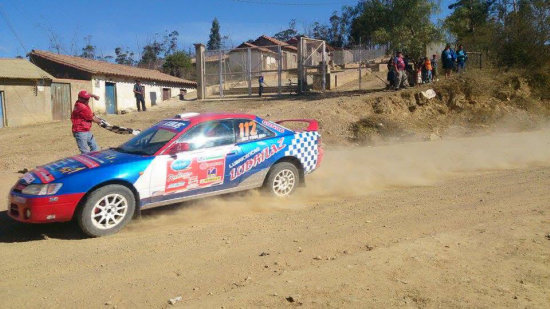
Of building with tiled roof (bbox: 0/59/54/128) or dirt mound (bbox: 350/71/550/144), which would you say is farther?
building with tiled roof (bbox: 0/59/54/128)

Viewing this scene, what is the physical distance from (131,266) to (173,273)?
1.63ft

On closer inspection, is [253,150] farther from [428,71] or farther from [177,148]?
[428,71]

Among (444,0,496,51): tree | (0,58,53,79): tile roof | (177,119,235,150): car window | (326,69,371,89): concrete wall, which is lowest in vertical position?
(177,119,235,150): car window

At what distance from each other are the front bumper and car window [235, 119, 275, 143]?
7.89 ft

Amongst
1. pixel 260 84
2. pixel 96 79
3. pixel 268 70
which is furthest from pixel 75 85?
pixel 268 70

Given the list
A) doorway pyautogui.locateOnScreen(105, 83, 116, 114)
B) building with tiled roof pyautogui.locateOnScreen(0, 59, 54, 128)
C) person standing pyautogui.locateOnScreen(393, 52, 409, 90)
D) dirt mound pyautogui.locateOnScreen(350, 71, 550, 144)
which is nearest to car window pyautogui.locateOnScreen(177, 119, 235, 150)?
dirt mound pyautogui.locateOnScreen(350, 71, 550, 144)

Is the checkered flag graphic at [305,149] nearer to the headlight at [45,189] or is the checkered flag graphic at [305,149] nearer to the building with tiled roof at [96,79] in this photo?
the headlight at [45,189]

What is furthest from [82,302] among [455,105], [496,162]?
[455,105]

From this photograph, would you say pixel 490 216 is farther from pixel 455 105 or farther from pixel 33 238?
pixel 455 105

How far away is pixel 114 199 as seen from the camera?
18.1 feet

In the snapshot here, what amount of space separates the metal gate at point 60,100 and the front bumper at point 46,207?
70.3 feet

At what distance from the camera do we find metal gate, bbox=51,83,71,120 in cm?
2453

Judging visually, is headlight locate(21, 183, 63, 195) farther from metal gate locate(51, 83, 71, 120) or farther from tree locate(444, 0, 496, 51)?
tree locate(444, 0, 496, 51)

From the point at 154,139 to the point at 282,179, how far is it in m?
2.05
